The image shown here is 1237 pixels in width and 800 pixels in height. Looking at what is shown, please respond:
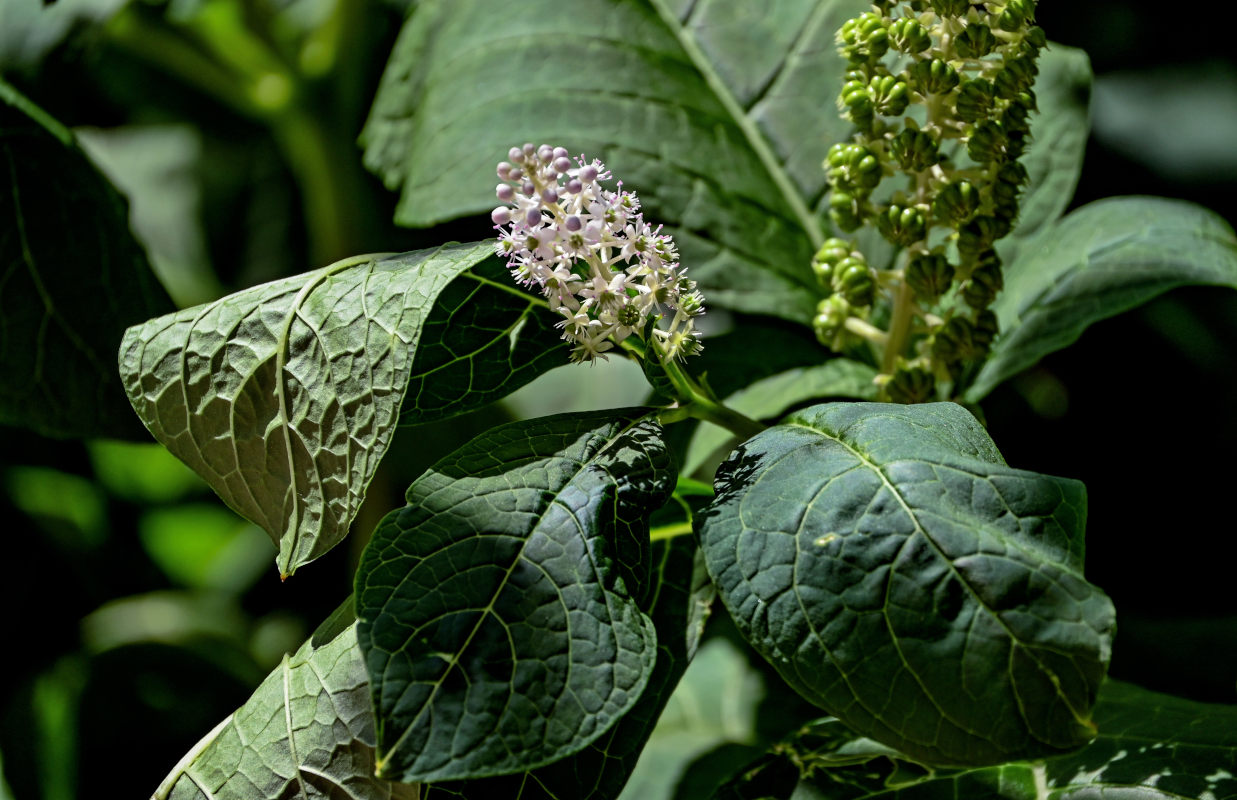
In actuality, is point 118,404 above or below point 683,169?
below

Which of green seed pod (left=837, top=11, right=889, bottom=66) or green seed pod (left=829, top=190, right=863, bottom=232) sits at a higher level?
green seed pod (left=837, top=11, right=889, bottom=66)

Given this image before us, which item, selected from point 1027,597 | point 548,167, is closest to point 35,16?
point 548,167

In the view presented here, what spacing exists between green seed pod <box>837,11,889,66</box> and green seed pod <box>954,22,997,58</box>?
0.05 m

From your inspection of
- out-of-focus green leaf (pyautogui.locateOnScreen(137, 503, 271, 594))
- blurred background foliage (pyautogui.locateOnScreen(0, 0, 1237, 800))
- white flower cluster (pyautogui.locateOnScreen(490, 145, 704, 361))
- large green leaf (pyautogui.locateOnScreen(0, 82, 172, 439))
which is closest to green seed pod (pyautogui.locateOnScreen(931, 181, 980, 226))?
white flower cluster (pyautogui.locateOnScreen(490, 145, 704, 361))

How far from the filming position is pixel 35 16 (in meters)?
1.21

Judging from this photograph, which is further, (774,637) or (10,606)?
Result: (10,606)

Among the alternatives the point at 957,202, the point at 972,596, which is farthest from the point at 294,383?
the point at 957,202

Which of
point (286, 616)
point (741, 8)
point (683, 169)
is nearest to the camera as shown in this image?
point (683, 169)

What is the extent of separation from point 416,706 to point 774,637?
0.61 feet

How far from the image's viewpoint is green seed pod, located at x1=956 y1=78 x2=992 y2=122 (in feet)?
2.54

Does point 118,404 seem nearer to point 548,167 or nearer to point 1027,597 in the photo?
point 548,167

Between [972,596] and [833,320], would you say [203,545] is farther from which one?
[972,596]

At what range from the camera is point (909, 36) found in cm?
77

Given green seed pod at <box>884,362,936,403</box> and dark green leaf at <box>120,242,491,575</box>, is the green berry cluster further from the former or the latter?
dark green leaf at <box>120,242,491,575</box>
